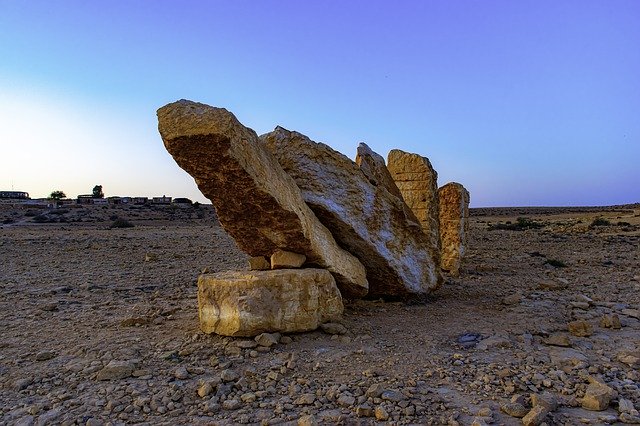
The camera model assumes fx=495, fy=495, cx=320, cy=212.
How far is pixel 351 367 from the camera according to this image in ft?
15.2

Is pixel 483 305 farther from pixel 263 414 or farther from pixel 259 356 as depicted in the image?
pixel 263 414

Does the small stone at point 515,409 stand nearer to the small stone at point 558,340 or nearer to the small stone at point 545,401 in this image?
the small stone at point 545,401

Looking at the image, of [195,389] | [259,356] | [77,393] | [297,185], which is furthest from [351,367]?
[297,185]

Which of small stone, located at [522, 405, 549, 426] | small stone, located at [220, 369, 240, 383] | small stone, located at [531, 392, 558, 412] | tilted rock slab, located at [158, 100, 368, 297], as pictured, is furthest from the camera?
tilted rock slab, located at [158, 100, 368, 297]

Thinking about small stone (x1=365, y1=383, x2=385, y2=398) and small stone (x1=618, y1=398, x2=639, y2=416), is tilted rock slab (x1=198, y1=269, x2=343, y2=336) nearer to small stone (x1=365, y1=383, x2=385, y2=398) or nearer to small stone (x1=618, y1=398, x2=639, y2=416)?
small stone (x1=365, y1=383, x2=385, y2=398)

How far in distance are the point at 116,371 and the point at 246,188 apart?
215 cm

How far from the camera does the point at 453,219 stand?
11250mm

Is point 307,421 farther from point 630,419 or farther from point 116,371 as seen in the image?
point 630,419

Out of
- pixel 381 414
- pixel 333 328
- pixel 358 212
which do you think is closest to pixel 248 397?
pixel 381 414

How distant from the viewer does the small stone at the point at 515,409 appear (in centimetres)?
359

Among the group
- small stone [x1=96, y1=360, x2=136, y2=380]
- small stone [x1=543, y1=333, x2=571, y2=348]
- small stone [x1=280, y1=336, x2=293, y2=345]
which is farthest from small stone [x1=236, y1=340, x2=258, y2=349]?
small stone [x1=543, y1=333, x2=571, y2=348]

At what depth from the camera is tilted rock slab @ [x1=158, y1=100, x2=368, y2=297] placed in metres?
4.79

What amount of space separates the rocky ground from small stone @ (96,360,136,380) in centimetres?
1

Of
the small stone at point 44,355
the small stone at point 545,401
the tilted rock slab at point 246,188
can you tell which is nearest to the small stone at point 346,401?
the small stone at point 545,401
